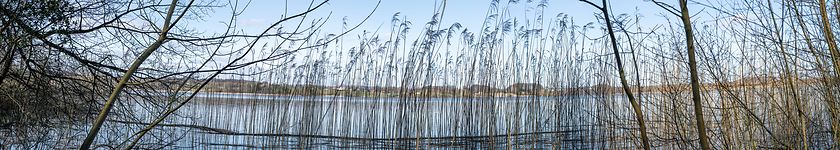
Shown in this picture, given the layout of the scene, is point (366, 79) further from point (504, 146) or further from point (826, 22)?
point (826, 22)

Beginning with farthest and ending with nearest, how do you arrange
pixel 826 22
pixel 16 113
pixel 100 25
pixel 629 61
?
1. pixel 629 61
2. pixel 16 113
3. pixel 100 25
4. pixel 826 22

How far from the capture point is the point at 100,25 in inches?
71.3

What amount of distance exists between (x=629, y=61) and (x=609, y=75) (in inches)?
11.5

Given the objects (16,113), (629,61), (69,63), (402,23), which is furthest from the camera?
(629,61)

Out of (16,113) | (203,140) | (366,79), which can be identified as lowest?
(203,140)

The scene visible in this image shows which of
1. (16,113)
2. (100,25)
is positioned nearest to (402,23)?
(100,25)

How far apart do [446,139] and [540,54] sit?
93 centimetres

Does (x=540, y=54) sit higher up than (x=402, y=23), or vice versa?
(x=402, y=23)

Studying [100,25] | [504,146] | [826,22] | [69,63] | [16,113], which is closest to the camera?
[826,22]

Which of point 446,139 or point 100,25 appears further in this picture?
point 446,139

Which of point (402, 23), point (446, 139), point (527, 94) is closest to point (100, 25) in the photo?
point (402, 23)

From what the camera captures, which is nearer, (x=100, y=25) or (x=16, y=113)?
(x=100, y=25)

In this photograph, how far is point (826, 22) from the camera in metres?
1.21

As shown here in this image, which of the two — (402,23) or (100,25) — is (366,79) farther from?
(100,25)
